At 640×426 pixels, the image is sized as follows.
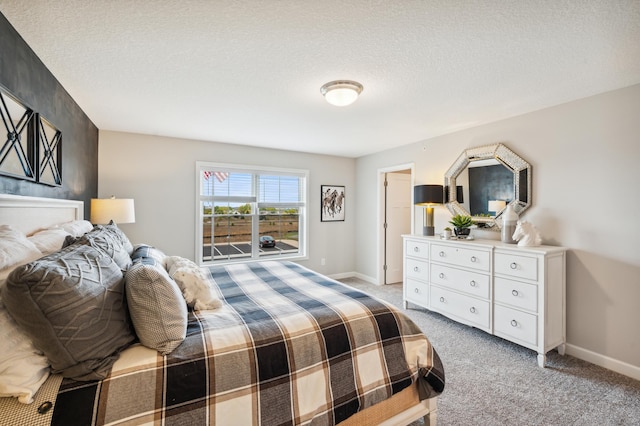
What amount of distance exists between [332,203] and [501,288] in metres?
3.12

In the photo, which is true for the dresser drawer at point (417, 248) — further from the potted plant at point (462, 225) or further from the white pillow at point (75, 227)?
the white pillow at point (75, 227)

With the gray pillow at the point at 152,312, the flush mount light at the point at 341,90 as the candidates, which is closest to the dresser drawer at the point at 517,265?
the flush mount light at the point at 341,90

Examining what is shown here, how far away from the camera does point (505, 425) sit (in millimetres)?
Result: 1755

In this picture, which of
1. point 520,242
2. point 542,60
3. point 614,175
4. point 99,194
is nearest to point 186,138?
point 99,194

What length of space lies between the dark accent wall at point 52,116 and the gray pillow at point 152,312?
115 cm

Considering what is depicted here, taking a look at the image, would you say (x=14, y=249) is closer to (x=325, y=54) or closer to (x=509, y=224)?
(x=325, y=54)

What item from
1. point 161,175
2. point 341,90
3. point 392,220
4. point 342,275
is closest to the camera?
point 341,90

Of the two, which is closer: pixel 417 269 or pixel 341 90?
pixel 341 90

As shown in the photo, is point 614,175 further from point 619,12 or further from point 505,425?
point 505,425

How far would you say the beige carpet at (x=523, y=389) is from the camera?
183 centimetres

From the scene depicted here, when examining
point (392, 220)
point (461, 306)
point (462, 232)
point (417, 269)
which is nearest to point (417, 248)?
point (417, 269)

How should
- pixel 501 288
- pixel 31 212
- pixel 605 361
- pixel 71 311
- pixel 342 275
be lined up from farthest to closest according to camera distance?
pixel 342 275
pixel 501 288
pixel 605 361
pixel 31 212
pixel 71 311

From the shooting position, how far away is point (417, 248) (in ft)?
11.9

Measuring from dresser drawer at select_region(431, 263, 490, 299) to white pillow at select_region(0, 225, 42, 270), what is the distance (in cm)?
342
